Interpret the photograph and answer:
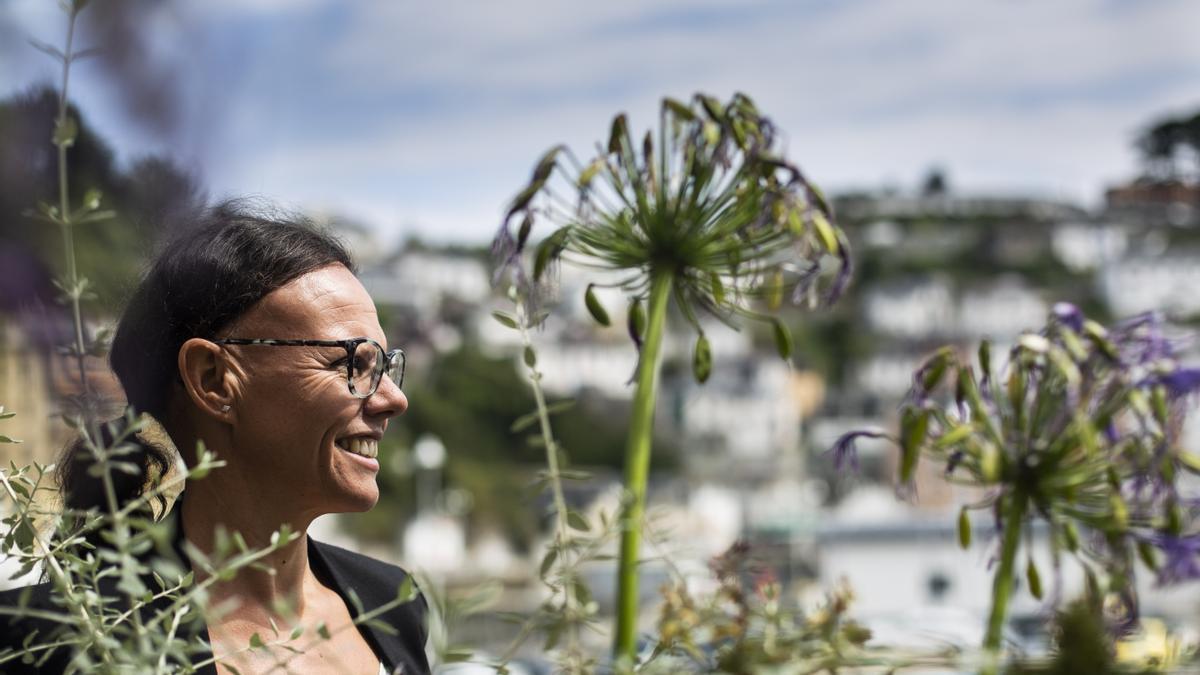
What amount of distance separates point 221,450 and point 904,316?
374 feet

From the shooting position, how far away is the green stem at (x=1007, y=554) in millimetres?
940

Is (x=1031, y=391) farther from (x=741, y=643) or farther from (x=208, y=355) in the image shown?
(x=208, y=355)

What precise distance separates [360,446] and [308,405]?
0.21ft

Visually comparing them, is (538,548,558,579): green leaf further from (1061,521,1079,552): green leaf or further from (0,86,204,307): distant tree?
(0,86,204,307): distant tree

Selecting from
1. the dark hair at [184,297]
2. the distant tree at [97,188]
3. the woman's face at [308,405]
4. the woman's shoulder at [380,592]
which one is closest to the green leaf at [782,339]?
the woman's face at [308,405]

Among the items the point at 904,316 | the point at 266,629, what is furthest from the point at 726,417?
the point at 266,629

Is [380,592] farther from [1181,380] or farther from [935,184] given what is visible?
[935,184]

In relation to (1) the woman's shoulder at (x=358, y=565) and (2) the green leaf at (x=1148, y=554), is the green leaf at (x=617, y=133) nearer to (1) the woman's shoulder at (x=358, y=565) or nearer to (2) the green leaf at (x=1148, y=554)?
(2) the green leaf at (x=1148, y=554)

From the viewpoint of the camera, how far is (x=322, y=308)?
1425mm

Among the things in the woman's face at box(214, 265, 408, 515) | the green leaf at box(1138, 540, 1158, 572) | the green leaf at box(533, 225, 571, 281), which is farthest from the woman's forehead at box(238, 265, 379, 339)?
the green leaf at box(1138, 540, 1158, 572)

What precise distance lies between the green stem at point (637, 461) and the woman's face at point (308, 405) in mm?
295

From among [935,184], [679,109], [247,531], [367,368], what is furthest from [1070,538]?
[935,184]

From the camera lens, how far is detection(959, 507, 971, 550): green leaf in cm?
97

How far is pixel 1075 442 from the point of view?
940 mm
